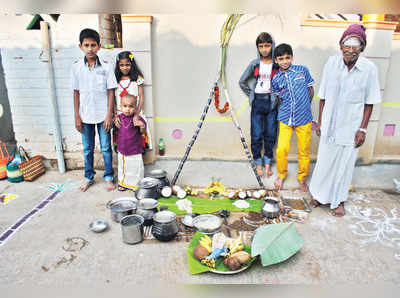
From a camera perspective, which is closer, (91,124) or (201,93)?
(91,124)

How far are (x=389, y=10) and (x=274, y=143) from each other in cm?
410

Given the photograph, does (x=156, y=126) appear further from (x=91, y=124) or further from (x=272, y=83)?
(x=272, y=83)

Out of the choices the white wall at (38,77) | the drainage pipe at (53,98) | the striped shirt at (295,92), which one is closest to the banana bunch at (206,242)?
the striped shirt at (295,92)

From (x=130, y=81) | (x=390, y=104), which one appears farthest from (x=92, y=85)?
(x=390, y=104)

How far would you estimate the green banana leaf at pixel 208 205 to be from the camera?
3.66m

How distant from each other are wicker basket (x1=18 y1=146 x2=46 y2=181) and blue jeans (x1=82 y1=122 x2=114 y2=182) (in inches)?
36.9

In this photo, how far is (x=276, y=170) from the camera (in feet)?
14.7

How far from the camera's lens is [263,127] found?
436 centimetres

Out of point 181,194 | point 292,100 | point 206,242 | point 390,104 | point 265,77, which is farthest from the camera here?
point 390,104

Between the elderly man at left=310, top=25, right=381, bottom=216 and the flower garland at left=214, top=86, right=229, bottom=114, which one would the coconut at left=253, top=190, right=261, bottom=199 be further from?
the flower garland at left=214, top=86, right=229, bottom=114

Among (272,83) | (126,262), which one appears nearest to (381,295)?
(126,262)

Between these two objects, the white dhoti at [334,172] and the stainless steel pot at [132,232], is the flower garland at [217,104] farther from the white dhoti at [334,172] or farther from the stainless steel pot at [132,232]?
the stainless steel pot at [132,232]

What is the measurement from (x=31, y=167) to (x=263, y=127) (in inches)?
137

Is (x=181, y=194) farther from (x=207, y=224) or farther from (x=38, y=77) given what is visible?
(x=38, y=77)
